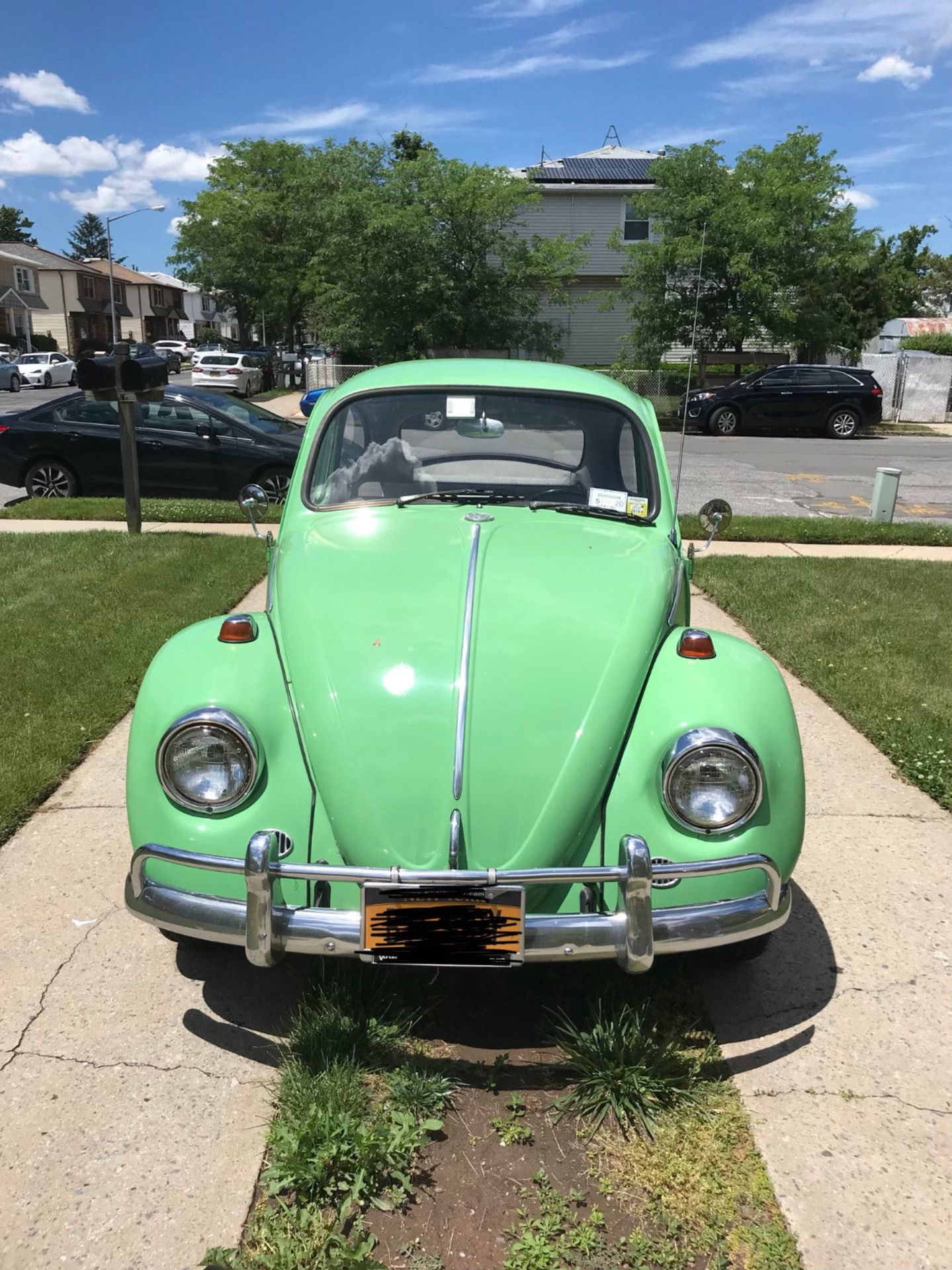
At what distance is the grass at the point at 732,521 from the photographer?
10.4m

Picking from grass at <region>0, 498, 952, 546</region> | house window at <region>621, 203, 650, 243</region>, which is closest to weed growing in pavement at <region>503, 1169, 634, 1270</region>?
grass at <region>0, 498, 952, 546</region>

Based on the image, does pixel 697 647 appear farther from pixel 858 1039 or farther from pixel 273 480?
pixel 273 480

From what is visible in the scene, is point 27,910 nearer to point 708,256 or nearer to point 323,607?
point 323,607

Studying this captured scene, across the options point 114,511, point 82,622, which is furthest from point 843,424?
point 82,622

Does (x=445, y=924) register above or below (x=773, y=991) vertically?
above

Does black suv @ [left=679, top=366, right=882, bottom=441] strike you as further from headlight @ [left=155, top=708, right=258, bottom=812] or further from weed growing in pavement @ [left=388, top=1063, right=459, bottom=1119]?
weed growing in pavement @ [left=388, top=1063, right=459, bottom=1119]

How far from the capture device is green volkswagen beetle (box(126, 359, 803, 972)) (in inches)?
95.2

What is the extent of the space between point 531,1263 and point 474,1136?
41 centimetres

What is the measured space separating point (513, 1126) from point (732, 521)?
8867mm

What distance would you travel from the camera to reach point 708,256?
23922mm

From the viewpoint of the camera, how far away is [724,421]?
22.2 meters

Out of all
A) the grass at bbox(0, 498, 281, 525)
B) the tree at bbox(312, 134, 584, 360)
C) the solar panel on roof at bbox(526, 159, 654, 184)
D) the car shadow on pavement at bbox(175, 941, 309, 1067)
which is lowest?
the grass at bbox(0, 498, 281, 525)

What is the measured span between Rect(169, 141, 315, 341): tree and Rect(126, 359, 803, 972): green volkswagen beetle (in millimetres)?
36783

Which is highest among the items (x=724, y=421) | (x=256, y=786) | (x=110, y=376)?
(x=110, y=376)
